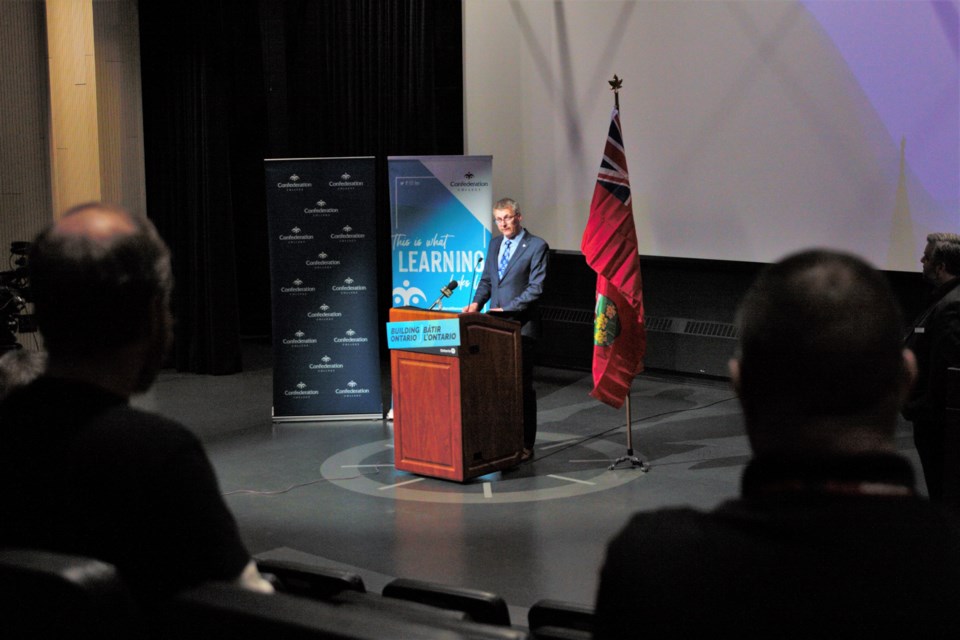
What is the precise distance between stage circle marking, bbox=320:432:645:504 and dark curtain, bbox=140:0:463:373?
147 inches

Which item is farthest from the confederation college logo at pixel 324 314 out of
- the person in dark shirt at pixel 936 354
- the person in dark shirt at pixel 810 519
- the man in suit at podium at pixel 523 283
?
the person in dark shirt at pixel 810 519

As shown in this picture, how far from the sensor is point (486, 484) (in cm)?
615

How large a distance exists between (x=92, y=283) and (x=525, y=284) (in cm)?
540

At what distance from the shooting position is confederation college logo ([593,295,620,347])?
21.2 ft

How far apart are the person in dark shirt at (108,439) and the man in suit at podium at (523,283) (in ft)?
16.8

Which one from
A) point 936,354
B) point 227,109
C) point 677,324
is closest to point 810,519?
point 936,354

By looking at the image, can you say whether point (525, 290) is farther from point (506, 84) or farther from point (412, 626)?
point (412, 626)

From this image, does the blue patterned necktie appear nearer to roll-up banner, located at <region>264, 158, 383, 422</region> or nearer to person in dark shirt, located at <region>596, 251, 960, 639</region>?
roll-up banner, located at <region>264, 158, 383, 422</region>

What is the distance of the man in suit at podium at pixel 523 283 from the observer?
264 inches

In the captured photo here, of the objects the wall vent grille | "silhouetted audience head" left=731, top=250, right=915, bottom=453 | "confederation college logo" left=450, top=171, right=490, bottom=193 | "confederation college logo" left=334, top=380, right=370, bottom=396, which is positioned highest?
"confederation college logo" left=450, top=171, right=490, bottom=193

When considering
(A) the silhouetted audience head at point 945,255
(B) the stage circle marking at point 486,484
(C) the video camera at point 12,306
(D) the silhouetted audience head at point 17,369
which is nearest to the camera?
(D) the silhouetted audience head at point 17,369

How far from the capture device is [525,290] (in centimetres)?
681

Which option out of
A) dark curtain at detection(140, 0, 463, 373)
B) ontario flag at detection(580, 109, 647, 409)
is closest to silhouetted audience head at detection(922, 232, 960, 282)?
ontario flag at detection(580, 109, 647, 409)

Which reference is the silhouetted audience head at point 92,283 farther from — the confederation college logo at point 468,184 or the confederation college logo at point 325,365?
the confederation college logo at point 468,184
